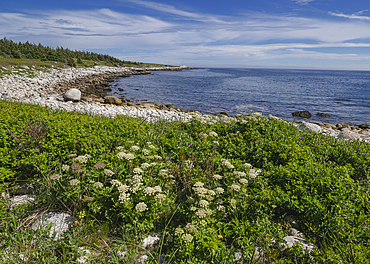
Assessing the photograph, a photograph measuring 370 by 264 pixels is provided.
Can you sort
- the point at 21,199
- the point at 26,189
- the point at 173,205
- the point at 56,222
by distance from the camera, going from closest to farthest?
1. the point at 56,222
2. the point at 173,205
3. the point at 21,199
4. the point at 26,189

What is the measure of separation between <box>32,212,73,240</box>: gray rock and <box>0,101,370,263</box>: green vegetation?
136 mm

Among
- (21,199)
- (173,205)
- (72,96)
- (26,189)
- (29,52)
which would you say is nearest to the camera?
(173,205)

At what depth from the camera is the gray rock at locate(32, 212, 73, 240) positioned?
3533 millimetres

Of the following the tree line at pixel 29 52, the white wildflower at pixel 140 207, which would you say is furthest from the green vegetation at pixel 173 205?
the tree line at pixel 29 52

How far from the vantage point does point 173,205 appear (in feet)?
13.1

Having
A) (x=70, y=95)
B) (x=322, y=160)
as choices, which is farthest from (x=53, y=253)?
(x=70, y=95)

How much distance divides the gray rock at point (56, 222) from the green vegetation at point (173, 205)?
A: 14cm

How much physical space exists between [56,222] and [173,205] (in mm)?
2229

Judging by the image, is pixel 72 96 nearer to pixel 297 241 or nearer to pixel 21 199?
pixel 21 199

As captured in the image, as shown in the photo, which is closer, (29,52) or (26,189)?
(26,189)

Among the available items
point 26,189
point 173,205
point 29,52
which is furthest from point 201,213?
point 29,52

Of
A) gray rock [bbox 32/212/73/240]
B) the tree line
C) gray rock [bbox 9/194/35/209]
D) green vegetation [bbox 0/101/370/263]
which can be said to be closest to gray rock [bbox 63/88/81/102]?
green vegetation [bbox 0/101/370/263]

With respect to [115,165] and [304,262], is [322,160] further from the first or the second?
[115,165]

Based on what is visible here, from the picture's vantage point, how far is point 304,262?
3014mm
